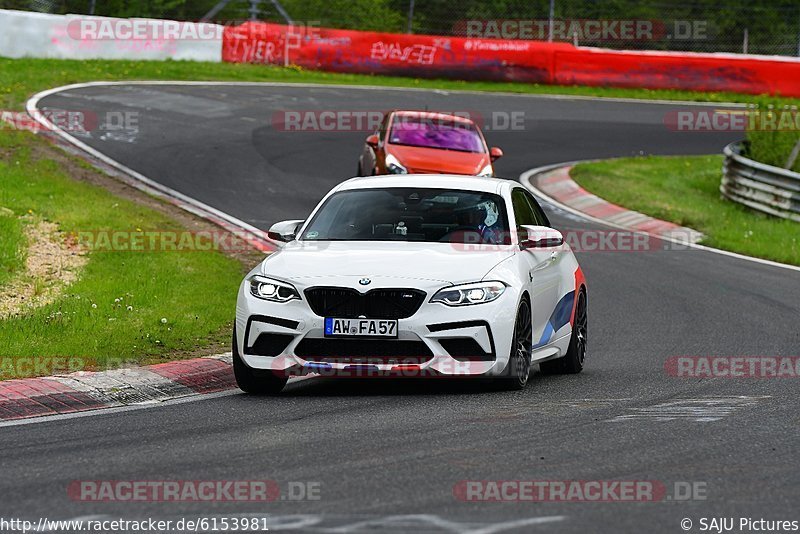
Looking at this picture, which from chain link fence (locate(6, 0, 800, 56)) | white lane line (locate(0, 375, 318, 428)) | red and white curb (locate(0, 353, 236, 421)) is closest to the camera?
white lane line (locate(0, 375, 318, 428))

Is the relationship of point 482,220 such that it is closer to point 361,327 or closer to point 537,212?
point 537,212

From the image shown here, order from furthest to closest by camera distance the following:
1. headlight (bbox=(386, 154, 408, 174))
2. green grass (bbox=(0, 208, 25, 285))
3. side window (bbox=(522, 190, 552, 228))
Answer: headlight (bbox=(386, 154, 408, 174)) → green grass (bbox=(0, 208, 25, 285)) → side window (bbox=(522, 190, 552, 228))

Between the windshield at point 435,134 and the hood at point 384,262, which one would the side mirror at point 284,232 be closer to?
the hood at point 384,262

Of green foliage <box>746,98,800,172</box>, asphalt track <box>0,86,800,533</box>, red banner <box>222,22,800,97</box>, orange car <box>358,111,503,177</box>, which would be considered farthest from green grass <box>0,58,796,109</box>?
asphalt track <box>0,86,800,533</box>

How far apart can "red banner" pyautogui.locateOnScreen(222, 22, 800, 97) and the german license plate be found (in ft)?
96.4

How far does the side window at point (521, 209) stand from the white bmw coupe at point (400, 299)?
0.20 meters

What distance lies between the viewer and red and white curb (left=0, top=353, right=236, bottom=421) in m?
8.71

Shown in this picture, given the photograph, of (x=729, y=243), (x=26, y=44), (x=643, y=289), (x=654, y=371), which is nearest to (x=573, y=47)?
(x=26, y=44)

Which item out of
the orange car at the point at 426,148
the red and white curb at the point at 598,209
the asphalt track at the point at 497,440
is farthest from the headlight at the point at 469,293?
the red and white curb at the point at 598,209

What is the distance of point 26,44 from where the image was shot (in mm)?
33250

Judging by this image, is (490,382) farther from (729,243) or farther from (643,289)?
(729,243)

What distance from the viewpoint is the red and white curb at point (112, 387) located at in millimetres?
8711

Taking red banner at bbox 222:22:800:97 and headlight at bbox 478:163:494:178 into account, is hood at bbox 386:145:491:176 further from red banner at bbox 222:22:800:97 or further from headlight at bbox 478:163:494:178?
red banner at bbox 222:22:800:97

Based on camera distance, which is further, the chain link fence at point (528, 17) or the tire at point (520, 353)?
the chain link fence at point (528, 17)
